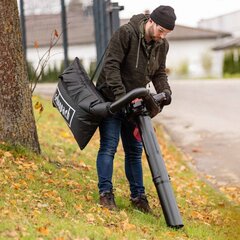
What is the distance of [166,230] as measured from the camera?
6.05 m

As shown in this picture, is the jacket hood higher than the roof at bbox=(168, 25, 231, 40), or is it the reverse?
the jacket hood

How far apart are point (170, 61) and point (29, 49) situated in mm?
35493

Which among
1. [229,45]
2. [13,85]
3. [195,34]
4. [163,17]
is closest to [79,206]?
[163,17]

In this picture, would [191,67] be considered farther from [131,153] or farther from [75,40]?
[131,153]

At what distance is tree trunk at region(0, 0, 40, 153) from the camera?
24.8 ft

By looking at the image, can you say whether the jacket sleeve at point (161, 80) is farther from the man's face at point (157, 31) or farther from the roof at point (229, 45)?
the roof at point (229, 45)

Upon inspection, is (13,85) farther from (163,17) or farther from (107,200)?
(163,17)

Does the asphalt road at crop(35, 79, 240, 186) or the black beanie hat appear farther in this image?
the asphalt road at crop(35, 79, 240, 186)

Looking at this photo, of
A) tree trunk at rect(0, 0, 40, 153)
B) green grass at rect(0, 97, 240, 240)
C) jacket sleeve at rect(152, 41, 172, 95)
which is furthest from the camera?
tree trunk at rect(0, 0, 40, 153)

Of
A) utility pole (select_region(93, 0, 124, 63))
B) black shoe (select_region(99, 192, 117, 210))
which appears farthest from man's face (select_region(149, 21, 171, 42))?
utility pole (select_region(93, 0, 124, 63))

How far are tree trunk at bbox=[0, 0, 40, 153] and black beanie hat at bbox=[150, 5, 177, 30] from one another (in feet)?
6.45

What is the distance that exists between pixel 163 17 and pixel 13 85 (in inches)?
83.6

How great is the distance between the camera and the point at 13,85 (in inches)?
299

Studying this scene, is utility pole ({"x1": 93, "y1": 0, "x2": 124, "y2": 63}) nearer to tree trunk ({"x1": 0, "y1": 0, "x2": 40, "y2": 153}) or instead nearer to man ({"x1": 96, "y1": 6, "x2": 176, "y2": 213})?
tree trunk ({"x1": 0, "y1": 0, "x2": 40, "y2": 153})
